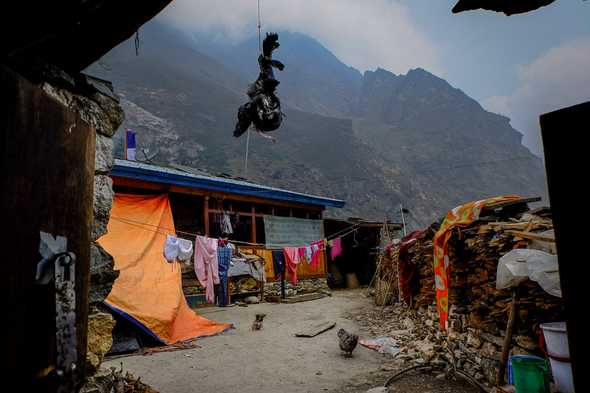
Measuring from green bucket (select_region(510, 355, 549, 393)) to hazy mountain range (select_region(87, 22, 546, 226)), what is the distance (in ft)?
81.0

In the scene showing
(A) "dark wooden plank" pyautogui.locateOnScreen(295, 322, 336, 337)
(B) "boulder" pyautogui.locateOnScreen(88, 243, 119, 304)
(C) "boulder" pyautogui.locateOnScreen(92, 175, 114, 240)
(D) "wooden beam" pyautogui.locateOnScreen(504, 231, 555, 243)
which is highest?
(C) "boulder" pyautogui.locateOnScreen(92, 175, 114, 240)

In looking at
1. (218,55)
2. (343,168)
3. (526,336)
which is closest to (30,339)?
(526,336)

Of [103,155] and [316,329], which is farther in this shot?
[316,329]

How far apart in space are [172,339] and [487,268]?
6555mm

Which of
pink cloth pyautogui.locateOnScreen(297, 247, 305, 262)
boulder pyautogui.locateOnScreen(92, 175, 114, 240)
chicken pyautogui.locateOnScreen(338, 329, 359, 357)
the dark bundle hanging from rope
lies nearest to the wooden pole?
chicken pyautogui.locateOnScreen(338, 329, 359, 357)

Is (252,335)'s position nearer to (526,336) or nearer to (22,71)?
(526,336)

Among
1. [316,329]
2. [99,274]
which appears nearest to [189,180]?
[316,329]

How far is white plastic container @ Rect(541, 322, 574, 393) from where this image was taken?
3.07 meters

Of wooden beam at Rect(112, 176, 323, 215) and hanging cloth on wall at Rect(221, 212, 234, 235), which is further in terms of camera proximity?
hanging cloth on wall at Rect(221, 212, 234, 235)

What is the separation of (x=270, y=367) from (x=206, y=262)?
16.7 feet

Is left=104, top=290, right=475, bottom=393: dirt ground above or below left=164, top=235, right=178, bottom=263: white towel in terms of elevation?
below

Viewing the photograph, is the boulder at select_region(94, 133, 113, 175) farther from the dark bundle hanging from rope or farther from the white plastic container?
the white plastic container

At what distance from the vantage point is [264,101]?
504 centimetres

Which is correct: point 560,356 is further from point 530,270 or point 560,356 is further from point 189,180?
point 189,180
